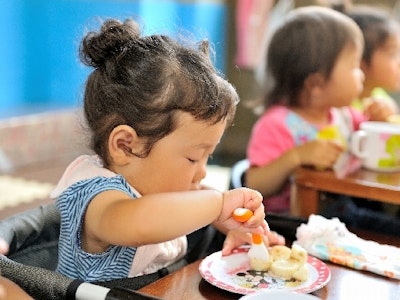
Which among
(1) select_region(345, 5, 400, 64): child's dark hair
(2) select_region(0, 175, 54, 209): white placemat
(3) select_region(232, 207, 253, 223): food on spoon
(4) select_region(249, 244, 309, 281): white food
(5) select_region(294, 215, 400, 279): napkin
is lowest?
(2) select_region(0, 175, 54, 209): white placemat

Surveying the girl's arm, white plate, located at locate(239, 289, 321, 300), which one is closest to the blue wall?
the girl's arm

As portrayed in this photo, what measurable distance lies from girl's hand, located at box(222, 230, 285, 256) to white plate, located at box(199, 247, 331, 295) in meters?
0.02

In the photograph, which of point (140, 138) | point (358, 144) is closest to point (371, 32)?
point (358, 144)

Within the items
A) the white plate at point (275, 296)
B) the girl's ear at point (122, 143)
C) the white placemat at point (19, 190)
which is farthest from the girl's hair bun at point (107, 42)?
the white placemat at point (19, 190)

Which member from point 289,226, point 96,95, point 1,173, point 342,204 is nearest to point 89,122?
point 96,95

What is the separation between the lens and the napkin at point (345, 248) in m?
0.99

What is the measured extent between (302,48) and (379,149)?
1.47ft

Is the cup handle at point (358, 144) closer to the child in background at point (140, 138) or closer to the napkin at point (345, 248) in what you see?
the napkin at point (345, 248)

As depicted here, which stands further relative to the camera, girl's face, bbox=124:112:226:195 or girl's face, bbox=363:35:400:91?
girl's face, bbox=363:35:400:91

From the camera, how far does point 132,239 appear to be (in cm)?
87

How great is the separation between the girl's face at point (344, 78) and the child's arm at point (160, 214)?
84 cm

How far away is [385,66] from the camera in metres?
2.00

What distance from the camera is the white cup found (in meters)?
1.39

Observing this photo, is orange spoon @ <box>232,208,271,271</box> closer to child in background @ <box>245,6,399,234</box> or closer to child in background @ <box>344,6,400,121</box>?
child in background @ <box>245,6,399,234</box>
